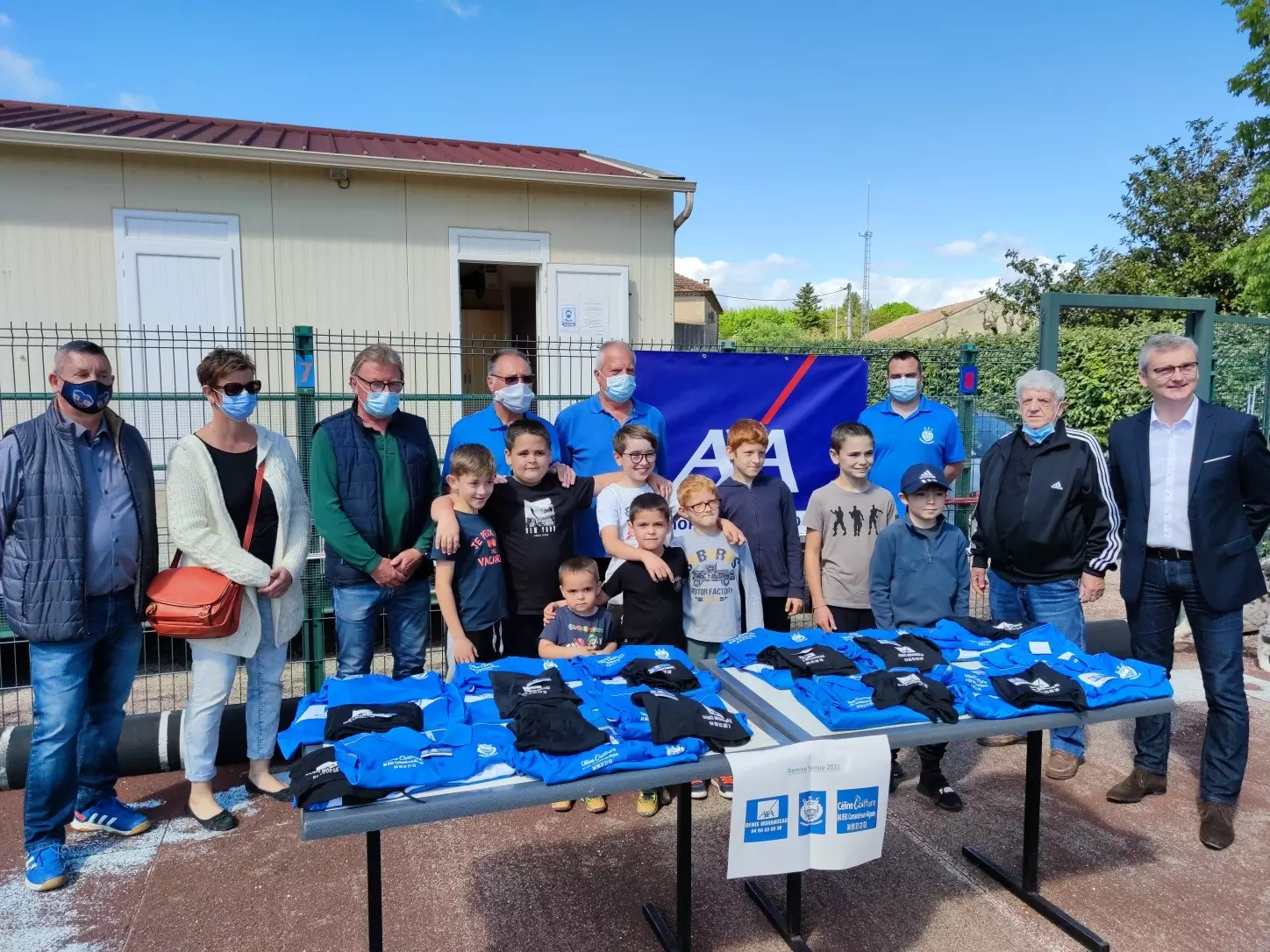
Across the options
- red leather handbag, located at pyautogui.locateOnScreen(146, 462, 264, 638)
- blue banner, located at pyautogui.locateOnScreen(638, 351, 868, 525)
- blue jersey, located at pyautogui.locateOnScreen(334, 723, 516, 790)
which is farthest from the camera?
blue banner, located at pyautogui.locateOnScreen(638, 351, 868, 525)

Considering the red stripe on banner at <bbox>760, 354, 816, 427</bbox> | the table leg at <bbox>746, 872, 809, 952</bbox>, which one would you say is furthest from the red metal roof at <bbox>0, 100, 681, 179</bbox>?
the table leg at <bbox>746, 872, 809, 952</bbox>

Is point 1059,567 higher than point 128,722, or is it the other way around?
point 1059,567

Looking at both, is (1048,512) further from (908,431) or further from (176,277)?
(176,277)

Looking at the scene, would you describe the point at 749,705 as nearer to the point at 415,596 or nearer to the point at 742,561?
the point at 742,561

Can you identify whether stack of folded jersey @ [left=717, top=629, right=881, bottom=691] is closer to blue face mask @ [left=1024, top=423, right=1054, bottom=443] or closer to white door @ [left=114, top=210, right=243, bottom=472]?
blue face mask @ [left=1024, top=423, right=1054, bottom=443]

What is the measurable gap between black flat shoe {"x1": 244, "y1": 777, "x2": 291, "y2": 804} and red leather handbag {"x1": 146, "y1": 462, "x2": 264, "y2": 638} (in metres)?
0.97

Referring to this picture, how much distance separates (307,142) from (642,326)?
4.02m

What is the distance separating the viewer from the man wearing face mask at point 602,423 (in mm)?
4215

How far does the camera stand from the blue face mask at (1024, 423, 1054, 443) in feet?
12.8

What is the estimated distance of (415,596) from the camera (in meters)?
4.01

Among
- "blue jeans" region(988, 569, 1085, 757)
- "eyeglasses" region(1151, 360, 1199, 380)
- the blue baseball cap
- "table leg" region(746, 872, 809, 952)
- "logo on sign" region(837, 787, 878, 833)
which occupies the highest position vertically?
"eyeglasses" region(1151, 360, 1199, 380)

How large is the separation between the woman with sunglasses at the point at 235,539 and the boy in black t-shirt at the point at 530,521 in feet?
2.27

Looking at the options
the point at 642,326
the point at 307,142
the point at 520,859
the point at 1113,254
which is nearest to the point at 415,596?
the point at 520,859

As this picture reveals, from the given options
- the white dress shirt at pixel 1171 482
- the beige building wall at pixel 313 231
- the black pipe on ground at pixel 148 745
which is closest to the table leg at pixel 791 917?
the white dress shirt at pixel 1171 482
